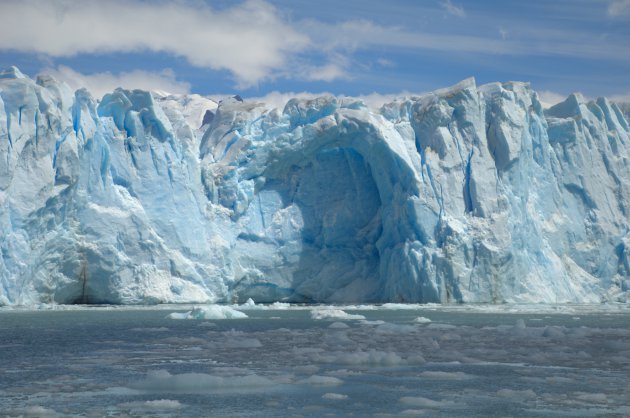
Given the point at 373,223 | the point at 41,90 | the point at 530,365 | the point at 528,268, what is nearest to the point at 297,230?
the point at 373,223

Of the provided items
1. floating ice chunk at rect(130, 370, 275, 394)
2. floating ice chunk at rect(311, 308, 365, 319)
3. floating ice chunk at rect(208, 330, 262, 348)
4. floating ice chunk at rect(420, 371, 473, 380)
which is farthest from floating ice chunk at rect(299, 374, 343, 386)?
floating ice chunk at rect(311, 308, 365, 319)

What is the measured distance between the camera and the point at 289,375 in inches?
440

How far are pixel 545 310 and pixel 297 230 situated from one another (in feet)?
38.5

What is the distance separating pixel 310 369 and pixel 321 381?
112cm

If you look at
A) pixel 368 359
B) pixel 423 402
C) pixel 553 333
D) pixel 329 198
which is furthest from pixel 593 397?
pixel 329 198

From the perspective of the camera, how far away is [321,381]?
10.7m

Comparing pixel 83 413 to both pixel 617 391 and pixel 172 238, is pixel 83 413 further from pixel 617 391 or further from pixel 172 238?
pixel 172 238

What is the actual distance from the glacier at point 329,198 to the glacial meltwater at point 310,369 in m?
9.05

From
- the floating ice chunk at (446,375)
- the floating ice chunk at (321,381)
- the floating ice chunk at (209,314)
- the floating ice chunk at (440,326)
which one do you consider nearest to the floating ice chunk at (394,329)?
the floating ice chunk at (440,326)

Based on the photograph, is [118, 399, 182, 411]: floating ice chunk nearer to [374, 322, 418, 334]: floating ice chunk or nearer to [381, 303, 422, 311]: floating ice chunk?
[374, 322, 418, 334]: floating ice chunk

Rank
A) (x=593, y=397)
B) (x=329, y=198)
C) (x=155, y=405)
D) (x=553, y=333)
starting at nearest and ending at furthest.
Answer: (x=155, y=405), (x=593, y=397), (x=553, y=333), (x=329, y=198)

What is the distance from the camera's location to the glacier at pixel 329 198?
2919 cm

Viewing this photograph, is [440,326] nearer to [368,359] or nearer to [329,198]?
[368,359]

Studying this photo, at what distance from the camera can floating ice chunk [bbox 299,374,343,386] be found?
34.7 ft
